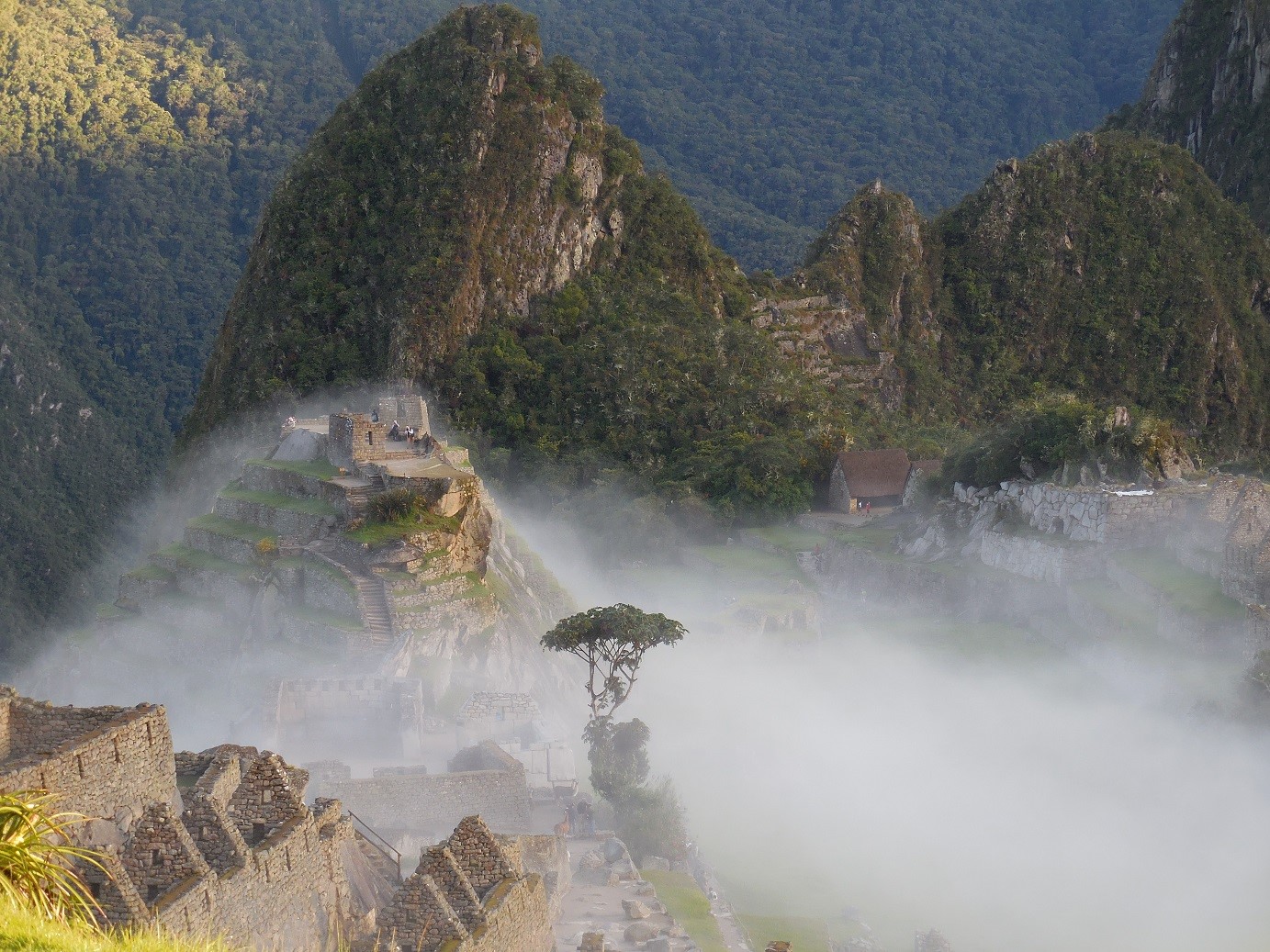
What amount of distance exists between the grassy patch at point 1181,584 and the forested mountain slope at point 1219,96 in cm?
8763

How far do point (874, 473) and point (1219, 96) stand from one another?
8848 cm

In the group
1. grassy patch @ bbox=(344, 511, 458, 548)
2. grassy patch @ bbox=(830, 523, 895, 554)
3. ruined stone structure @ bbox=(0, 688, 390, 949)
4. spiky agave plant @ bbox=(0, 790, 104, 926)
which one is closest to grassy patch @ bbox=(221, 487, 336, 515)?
grassy patch @ bbox=(344, 511, 458, 548)

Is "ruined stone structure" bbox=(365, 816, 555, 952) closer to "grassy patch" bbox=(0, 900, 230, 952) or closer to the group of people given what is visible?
"grassy patch" bbox=(0, 900, 230, 952)

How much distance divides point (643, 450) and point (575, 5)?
380 ft

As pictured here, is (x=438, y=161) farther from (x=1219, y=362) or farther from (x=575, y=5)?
(x=575, y=5)

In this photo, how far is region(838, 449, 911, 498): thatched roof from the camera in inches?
2562

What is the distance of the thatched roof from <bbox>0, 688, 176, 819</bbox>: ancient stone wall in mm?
50098

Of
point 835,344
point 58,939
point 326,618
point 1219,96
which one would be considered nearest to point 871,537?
point 326,618

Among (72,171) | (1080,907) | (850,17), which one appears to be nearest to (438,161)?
(72,171)

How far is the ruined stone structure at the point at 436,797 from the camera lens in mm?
31266

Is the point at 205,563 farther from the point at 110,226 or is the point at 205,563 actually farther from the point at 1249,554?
the point at 110,226

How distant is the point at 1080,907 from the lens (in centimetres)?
3444

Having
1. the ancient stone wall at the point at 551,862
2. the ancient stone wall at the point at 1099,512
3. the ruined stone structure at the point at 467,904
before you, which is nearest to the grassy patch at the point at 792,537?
the ancient stone wall at the point at 1099,512

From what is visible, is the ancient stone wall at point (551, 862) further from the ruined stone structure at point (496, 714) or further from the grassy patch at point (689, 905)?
the ruined stone structure at point (496, 714)
